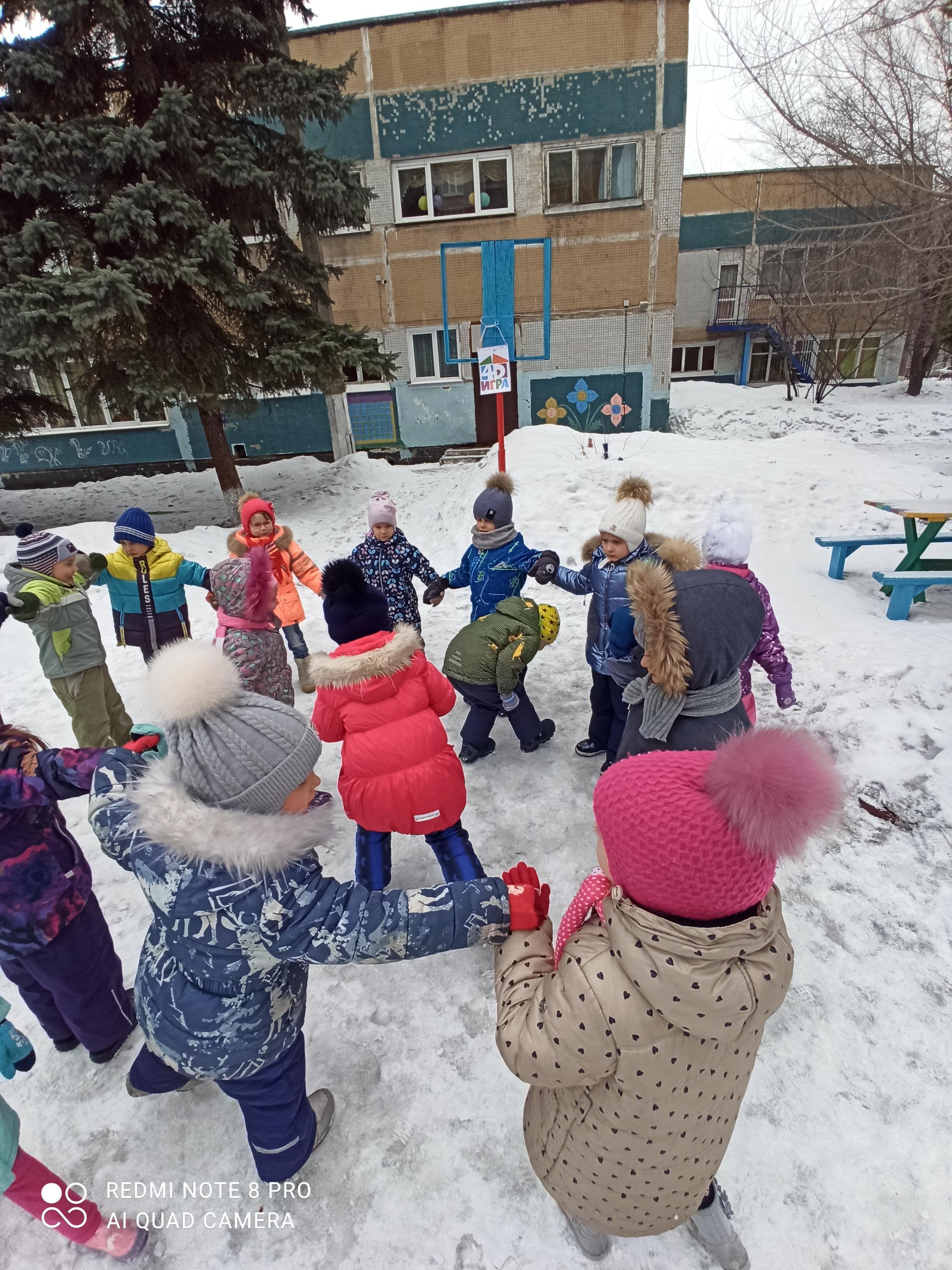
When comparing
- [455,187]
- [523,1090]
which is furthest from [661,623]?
[455,187]

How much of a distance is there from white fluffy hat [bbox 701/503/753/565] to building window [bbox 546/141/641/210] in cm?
1349

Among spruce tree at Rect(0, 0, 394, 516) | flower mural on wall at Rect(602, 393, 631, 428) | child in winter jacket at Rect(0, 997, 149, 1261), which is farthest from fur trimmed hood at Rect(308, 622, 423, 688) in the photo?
flower mural on wall at Rect(602, 393, 631, 428)

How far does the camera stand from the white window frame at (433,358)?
1473 cm

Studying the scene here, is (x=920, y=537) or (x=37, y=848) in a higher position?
(x=37, y=848)

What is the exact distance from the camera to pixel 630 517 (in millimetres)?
3312

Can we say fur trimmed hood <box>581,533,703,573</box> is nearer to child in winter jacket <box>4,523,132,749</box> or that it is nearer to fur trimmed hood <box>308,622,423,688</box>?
fur trimmed hood <box>308,622,423,688</box>

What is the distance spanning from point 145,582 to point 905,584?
6.25 meters

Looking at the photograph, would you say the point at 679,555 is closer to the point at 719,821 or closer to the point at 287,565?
the point at 719,821

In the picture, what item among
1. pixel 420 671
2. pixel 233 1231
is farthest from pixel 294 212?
pixel 233 1231

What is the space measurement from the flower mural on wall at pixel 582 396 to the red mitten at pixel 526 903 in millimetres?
15038

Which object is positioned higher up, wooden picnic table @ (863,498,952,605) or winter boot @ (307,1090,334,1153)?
wooden picnic table @ (863,498,952,605)

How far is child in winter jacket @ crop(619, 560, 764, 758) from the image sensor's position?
6.96 feet

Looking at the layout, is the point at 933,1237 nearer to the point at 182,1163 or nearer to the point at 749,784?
the point at 749,784

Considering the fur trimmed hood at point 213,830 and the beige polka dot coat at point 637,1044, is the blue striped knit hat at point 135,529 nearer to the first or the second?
the fur trimmed hood at point 213,830
